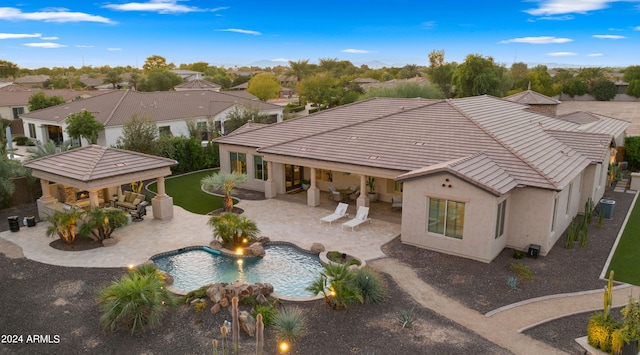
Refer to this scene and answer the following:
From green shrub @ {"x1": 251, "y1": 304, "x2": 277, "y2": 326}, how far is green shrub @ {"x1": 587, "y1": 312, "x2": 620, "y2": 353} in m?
8.28

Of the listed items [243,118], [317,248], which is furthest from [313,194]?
[243,118]

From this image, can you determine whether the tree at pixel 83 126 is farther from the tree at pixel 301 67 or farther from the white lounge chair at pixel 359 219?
the tree at pixel 301 67

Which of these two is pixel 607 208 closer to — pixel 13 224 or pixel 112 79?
pixel 13 224

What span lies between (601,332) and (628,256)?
29.5 feet

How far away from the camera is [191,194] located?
2873 centimetres

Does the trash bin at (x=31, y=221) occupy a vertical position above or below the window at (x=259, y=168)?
below

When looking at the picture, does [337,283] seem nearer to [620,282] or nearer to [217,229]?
[217,229]

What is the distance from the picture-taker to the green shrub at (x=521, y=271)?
16402mm

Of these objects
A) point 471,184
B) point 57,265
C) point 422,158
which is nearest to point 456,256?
point 471,184

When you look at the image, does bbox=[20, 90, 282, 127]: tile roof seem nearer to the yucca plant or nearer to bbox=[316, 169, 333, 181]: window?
bbox=[316, 169, 333, 181]: window

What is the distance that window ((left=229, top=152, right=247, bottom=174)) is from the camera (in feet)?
96.9

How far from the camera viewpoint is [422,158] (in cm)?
2211

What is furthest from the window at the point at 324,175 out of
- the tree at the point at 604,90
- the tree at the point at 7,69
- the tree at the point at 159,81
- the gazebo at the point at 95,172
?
the tree at the point at 7,69

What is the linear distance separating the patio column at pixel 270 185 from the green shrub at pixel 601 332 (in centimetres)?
1860
